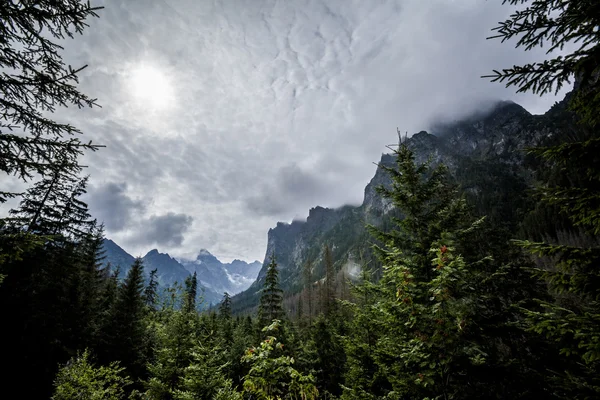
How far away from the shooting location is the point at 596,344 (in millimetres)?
2859

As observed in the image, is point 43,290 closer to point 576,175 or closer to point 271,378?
point 271,378

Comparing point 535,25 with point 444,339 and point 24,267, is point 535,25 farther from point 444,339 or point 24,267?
point 24,267

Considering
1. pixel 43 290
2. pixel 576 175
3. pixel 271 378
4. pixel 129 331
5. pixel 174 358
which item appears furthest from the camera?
pixel 129 331

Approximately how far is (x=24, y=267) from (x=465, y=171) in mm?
167929

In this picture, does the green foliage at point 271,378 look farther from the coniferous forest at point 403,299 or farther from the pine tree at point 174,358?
the pine tree at point 174,358

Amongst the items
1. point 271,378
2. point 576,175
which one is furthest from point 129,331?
point 576,175

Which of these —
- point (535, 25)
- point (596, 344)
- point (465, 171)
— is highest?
point (465, 171)

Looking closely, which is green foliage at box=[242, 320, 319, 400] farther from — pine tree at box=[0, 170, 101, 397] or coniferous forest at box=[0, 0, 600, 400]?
pine tree at box=[0, 170, 101, 397]

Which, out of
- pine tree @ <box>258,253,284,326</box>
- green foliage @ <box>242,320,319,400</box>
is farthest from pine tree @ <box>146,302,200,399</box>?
green foliage @ <box>242,320,319,400</box>

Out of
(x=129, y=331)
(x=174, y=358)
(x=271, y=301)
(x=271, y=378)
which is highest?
(x=271, y=301)

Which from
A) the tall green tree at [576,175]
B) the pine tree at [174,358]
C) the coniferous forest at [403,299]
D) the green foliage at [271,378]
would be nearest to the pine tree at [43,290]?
the coniferous forest at [403,299]

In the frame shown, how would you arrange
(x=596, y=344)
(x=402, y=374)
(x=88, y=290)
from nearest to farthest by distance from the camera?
(x=596, y=344), (x=402, y=374), (x=88, y=290)

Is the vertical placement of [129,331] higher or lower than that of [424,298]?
higher

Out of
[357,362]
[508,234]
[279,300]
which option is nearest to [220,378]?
[357,362]
